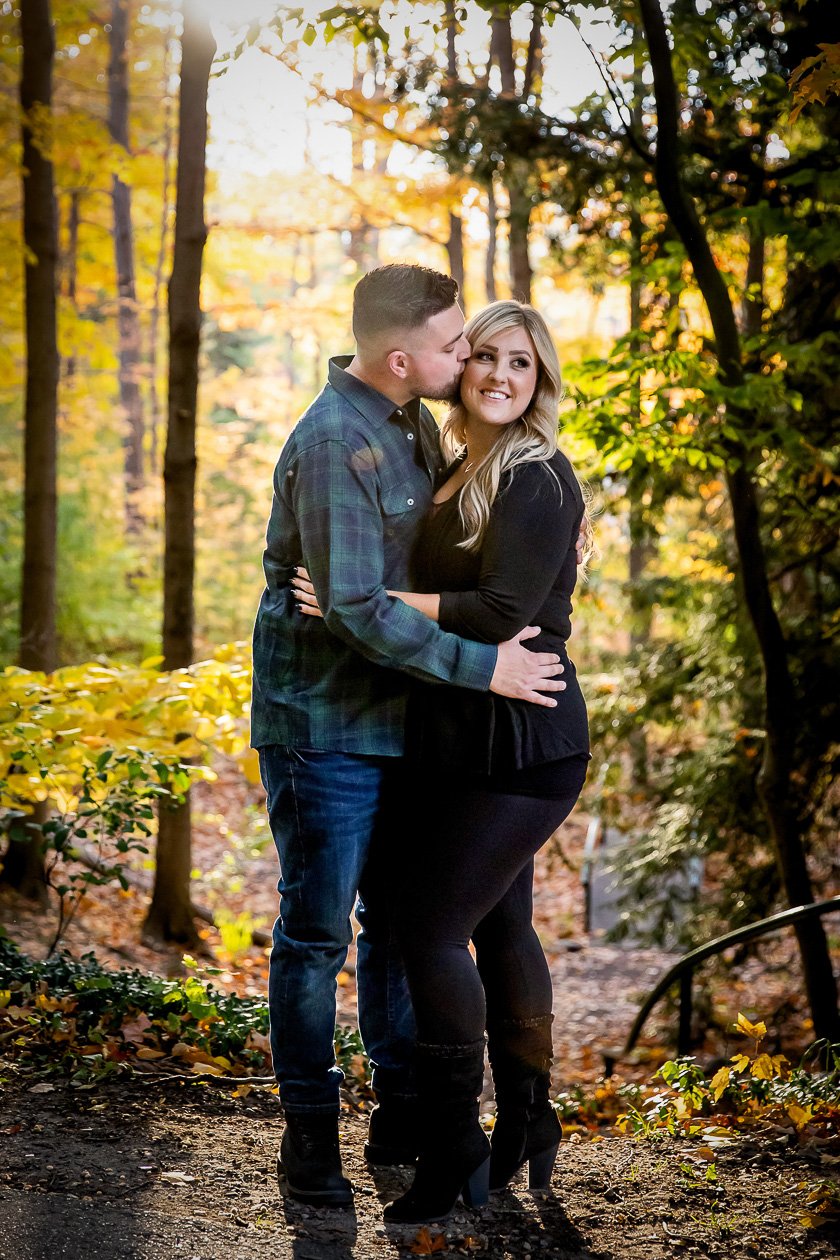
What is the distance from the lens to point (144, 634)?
13070mm

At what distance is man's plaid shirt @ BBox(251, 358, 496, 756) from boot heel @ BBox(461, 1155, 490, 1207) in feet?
3.67

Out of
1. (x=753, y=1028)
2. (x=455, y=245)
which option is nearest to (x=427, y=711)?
(x=753, y=1028)

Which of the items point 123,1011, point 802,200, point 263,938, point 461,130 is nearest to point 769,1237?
point 123,1011

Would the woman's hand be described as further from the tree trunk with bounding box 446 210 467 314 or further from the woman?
the tree trunk with bounding box 446 210 467 314

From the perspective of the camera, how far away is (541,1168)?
2812 mm

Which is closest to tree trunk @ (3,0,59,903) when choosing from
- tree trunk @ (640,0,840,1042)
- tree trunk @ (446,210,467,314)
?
tree trunk @ (640,0,840,1042)

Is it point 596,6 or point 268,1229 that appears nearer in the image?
point 268,1229

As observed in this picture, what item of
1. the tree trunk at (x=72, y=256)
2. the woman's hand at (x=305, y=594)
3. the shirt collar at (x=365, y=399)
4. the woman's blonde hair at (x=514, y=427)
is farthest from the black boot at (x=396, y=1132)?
the tree trunk at (x=72, y=256)

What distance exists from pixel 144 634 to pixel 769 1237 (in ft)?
37.7

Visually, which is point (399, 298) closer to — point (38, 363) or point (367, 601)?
point (367, 601)

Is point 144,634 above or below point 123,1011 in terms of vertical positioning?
above

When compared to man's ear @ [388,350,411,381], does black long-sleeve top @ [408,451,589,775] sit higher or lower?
lower

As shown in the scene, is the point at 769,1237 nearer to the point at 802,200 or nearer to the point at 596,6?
the point at 596,6

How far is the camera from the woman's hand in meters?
2.64
